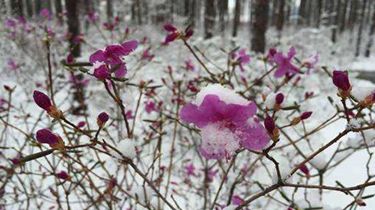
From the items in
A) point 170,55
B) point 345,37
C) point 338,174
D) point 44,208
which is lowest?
point 44,208

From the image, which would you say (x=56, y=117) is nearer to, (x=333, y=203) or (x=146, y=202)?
(x=146, y=202)

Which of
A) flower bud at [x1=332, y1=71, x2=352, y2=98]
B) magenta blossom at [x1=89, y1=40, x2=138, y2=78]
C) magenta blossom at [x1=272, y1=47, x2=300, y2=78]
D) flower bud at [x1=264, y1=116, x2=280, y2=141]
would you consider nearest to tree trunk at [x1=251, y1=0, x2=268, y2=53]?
magenta blossom at [x1=272, y1=47, x2=300, y2=78]

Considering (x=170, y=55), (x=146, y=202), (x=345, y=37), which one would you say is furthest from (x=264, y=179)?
(x=345, y=37)

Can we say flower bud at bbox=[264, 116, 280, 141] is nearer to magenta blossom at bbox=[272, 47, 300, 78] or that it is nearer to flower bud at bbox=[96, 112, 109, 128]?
flower bud at bbox=[96, 112, 109, 128]

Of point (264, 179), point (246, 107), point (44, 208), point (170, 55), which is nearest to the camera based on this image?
point (246, 107)

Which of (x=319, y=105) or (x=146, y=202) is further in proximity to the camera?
(x=319, y=105)

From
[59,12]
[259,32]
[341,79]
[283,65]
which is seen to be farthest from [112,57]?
[59,12]

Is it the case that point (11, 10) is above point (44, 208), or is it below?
above

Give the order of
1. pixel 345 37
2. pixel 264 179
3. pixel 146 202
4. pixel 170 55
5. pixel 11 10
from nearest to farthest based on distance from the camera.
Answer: pixel 146 202
pixel 264 179
pixel 11 10
pixel 170 55
pixel 345 37

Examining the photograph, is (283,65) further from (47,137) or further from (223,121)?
(47,137)
